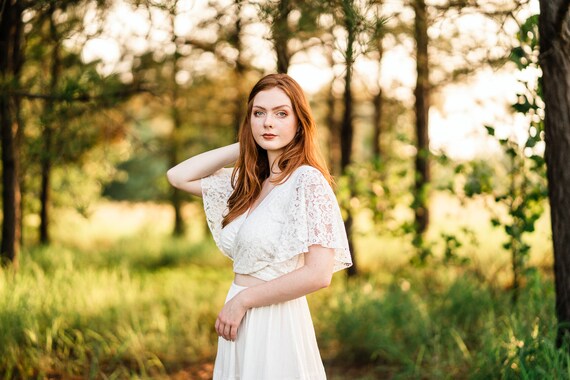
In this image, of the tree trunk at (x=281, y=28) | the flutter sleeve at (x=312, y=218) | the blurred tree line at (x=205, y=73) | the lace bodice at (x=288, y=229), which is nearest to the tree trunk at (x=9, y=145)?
the blurred tree line at (x=205, y=73)

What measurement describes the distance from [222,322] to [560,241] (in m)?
2.25

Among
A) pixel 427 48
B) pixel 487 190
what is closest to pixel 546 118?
pixel 487 190

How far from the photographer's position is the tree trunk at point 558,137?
3.39m

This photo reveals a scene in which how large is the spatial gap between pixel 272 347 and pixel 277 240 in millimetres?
405

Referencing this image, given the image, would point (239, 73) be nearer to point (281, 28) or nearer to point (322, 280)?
point (281, 28)

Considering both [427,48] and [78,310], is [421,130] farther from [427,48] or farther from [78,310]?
[78,310]

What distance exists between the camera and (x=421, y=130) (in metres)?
8.79

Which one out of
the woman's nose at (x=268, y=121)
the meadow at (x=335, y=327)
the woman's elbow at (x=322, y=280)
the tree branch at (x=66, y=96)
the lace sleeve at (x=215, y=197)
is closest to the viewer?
the woman's elbow at (x=322, y=280)

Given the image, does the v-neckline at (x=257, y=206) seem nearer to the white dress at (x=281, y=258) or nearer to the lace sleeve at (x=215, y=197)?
the white dress at (x=281, y=258)

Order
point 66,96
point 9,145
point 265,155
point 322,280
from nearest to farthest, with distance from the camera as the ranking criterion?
point 322,280
point 265,155
point 66,96
point 9,145

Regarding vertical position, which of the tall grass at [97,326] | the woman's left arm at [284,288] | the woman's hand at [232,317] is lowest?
the tall grass at [97,326]

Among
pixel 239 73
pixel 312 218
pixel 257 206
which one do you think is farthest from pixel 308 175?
pixel 239 73

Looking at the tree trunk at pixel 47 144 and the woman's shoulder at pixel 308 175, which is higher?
the tree trunk at pixel 47 144

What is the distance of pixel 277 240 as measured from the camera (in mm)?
2217
